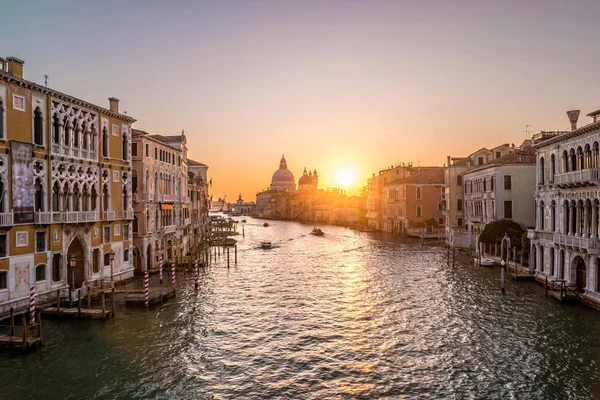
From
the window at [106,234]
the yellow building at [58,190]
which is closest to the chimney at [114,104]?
the yellow building at [58,190]

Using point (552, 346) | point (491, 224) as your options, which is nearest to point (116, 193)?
point (552, 346)

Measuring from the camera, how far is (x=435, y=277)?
32.1 metres

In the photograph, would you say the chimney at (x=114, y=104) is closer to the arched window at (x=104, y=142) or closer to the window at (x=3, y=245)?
the arched window at (x=104, y=142)

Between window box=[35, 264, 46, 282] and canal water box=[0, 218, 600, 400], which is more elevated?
window box=[35, 264, 46, 282]

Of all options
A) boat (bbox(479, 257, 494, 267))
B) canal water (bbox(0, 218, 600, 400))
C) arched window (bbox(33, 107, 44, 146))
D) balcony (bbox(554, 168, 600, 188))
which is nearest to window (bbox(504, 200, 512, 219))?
boat (bbox(479, 257, 494, 267))

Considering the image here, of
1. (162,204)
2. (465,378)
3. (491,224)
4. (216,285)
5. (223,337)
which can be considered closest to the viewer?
(465,378)

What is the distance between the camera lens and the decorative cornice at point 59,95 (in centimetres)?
1959

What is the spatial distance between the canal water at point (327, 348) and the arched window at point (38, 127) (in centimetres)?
836

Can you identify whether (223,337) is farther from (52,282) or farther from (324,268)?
(324,268)

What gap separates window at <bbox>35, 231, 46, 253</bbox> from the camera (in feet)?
69.1

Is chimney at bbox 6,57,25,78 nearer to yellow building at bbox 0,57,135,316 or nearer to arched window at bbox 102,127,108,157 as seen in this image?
yellow building at bbox 0,57,135,316

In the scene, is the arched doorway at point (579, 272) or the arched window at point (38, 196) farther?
the arched doorway at point (579, 272)

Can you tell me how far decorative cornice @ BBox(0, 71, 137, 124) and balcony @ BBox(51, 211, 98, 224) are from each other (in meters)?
5.66

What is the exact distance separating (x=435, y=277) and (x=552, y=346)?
14.8m
